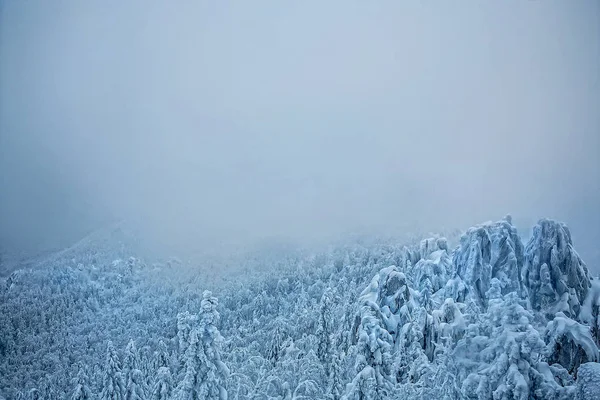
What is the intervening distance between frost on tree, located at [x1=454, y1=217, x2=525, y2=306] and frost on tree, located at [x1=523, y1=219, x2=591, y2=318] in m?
0.40

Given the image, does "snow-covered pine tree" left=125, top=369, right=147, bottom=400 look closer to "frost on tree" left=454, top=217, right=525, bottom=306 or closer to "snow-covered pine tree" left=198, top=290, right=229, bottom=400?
"snow-covered pine tree" left=198, top=290, right=229, bottom=400

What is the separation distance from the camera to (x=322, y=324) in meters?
15.7

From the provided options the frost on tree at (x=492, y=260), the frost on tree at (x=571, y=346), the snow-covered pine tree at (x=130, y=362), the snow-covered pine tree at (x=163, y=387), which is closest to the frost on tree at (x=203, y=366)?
the snow-covered pine tree at (x=163, y=387)

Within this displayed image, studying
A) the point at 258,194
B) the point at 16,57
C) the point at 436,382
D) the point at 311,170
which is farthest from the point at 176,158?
the point at 436,382

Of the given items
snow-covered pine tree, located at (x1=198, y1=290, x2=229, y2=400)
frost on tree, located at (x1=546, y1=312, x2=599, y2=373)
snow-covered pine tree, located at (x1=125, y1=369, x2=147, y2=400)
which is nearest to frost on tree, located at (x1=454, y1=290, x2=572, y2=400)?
frost on tree, located at (x1=546, y1=312, x2=599, y2=373)

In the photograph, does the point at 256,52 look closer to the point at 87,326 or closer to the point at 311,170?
the point at 311,170

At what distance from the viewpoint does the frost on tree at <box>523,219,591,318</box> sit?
13.7 meters

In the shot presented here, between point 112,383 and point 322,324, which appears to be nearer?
point 112,383

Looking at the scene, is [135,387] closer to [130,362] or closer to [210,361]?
[130,362]

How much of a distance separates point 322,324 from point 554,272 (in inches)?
303

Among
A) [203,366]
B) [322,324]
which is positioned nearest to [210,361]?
[203,366]

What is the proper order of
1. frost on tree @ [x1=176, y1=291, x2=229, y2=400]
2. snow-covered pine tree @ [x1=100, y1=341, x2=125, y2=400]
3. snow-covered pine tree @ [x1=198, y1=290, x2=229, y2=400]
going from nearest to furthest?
1. frost on tree @ [x1=176, y1=291, x2=229, y2=400]
2. snow-covered pine tree @ [x1=198, y1=290, x2=229, y2=400]
3. snow-covered pine tree @ [x1=100, y1=341, x2=125, y2=400]

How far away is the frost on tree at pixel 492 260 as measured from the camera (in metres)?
14.4

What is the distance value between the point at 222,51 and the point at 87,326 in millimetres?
22119
